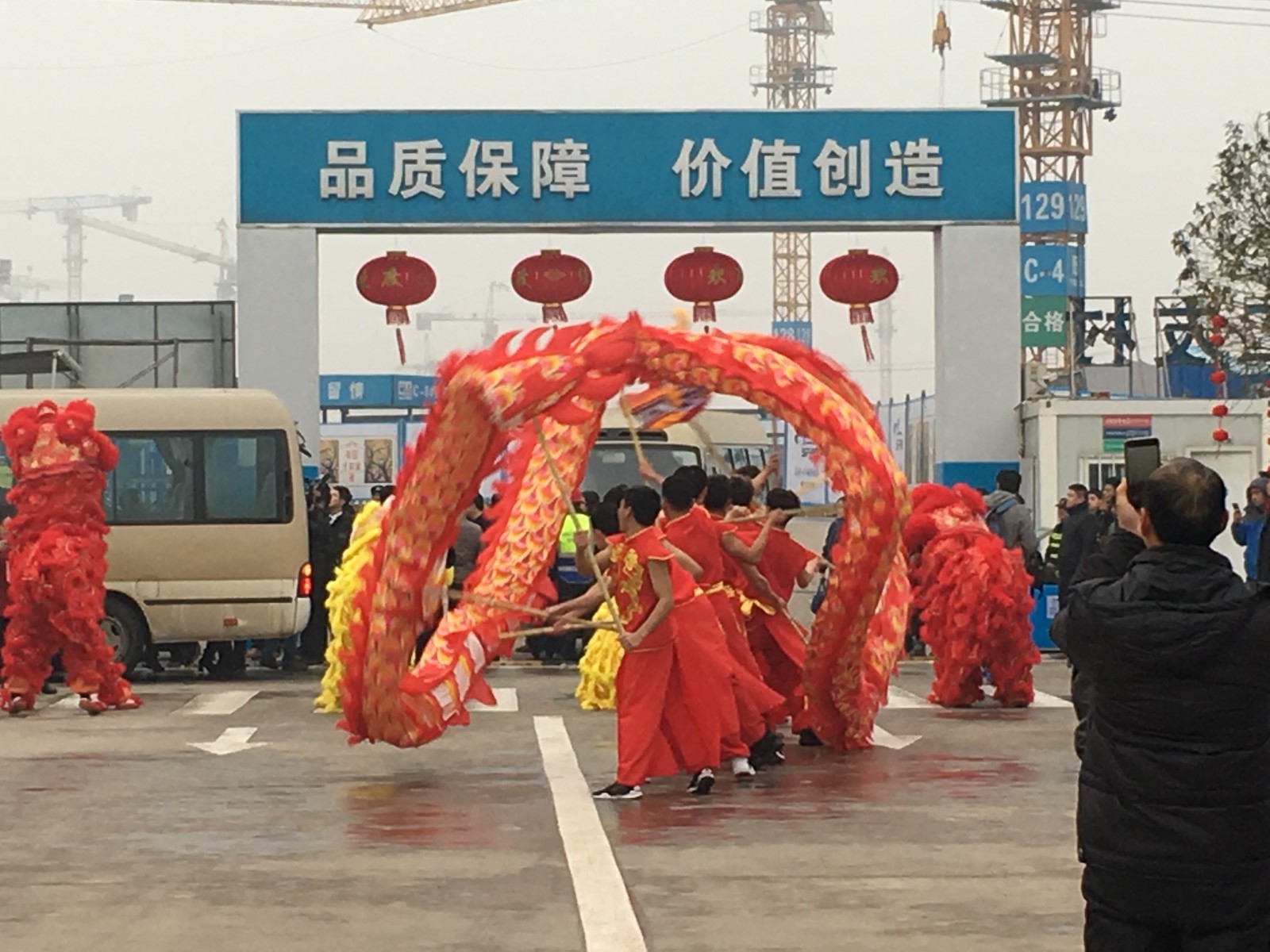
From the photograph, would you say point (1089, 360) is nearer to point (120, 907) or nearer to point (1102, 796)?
point (120, 907)

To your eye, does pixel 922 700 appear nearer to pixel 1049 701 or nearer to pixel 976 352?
pixel 1049 701

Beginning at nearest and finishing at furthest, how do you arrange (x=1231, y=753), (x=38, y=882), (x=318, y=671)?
1. (x=1231, y=753)
2. (x=38, y=882)
3. (x=318, y=671)

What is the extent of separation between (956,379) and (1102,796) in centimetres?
2141

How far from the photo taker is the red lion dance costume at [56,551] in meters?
17.4

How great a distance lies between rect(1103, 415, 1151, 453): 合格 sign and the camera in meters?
28.3

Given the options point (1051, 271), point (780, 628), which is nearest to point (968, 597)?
point (780, 628)

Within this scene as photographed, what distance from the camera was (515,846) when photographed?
1057cm

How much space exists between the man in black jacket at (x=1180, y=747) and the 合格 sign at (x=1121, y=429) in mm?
22882

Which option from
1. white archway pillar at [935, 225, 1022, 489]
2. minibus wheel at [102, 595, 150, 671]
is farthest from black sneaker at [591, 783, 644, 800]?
white archway pillar at [935, 225, 1022, 489]

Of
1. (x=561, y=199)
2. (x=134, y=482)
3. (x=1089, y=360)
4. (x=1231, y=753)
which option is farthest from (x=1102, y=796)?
(x=1089, y=360)

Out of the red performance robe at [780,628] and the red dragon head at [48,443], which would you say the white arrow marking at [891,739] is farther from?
the red dragon head at [48,443]

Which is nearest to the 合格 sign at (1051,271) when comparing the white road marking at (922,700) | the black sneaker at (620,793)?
the white road marking at (922,700)

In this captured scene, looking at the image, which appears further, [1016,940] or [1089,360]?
[1089,360]

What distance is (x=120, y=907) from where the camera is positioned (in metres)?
9.04
